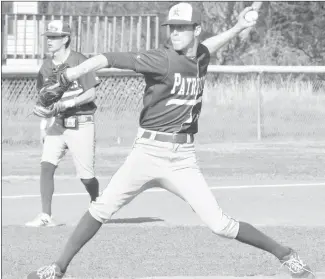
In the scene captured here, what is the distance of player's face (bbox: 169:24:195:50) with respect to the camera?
6.55 meters

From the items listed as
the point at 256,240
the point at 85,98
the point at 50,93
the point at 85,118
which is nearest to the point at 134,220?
the point at 85,118

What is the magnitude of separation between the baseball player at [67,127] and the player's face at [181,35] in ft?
10.0

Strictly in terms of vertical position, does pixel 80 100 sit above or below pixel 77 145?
above

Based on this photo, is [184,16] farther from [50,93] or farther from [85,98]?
[85,98]

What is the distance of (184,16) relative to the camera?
6.55 m

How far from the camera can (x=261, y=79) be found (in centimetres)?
1959

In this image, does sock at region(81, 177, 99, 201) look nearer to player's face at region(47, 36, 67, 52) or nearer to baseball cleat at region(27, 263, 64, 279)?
player's face at region(47, 36, 67, 52)

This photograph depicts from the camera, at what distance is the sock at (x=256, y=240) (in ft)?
21.6

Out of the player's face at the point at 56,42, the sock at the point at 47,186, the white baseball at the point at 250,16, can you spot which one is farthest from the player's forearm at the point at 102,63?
the sock at the point at 47,186

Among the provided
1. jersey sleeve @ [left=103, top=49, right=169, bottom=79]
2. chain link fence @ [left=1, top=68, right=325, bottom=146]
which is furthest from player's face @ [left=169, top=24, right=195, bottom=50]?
chain link fence @ [left=1, top=68, right=325, bottom=146]

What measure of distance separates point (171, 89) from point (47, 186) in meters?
3.45

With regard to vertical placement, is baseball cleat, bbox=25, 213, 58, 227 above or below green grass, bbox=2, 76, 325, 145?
above

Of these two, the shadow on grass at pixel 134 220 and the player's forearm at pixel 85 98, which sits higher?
the player's forearm at pixel 85 98

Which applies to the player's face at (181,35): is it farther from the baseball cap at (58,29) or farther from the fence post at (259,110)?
the fence post at (259,110)
